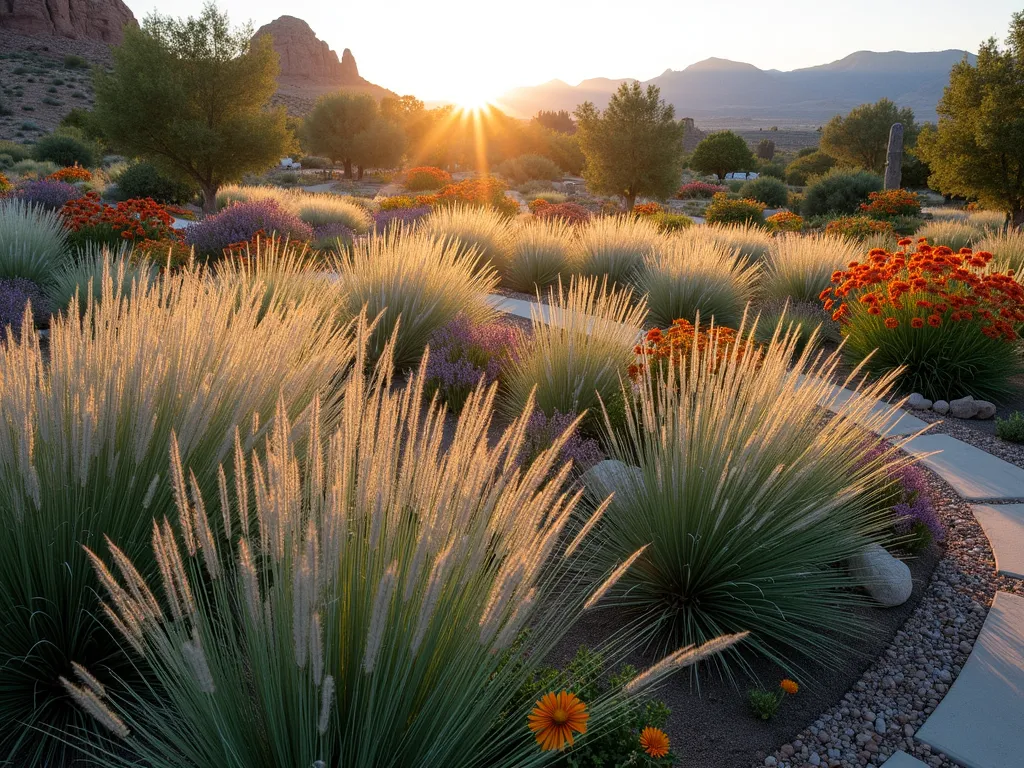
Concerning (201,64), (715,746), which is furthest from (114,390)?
(201,64)

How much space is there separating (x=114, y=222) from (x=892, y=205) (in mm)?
18083

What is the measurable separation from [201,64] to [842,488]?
19529 mm

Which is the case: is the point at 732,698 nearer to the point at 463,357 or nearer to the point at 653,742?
the point at 653,742

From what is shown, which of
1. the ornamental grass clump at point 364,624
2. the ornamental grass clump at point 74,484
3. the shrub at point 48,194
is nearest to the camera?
the ornamental grass clump at point 364,624

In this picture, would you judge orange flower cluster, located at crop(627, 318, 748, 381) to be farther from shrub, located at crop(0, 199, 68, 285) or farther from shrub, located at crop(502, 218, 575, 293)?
shrub, located at crop(0, 199, 68, 285)

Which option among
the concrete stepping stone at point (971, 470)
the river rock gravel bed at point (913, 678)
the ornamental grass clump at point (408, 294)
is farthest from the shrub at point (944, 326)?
the ornamental grass clump at point (408, 294)

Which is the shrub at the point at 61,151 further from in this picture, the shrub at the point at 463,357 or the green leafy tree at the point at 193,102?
the shrub at the point at 463,357

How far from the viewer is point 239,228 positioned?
1022 centimetres

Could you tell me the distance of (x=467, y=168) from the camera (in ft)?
146

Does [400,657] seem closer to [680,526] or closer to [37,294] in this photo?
[680,526]

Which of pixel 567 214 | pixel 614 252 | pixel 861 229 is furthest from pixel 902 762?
pixel 861 229

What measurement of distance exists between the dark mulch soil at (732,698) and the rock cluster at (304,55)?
115m

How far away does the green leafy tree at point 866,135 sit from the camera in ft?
130

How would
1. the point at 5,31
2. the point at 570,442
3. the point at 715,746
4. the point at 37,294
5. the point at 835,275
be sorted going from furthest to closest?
the point at 5,31, the point at 37,294, the point at 835,275, the point at 570,442, the point at 715,746
